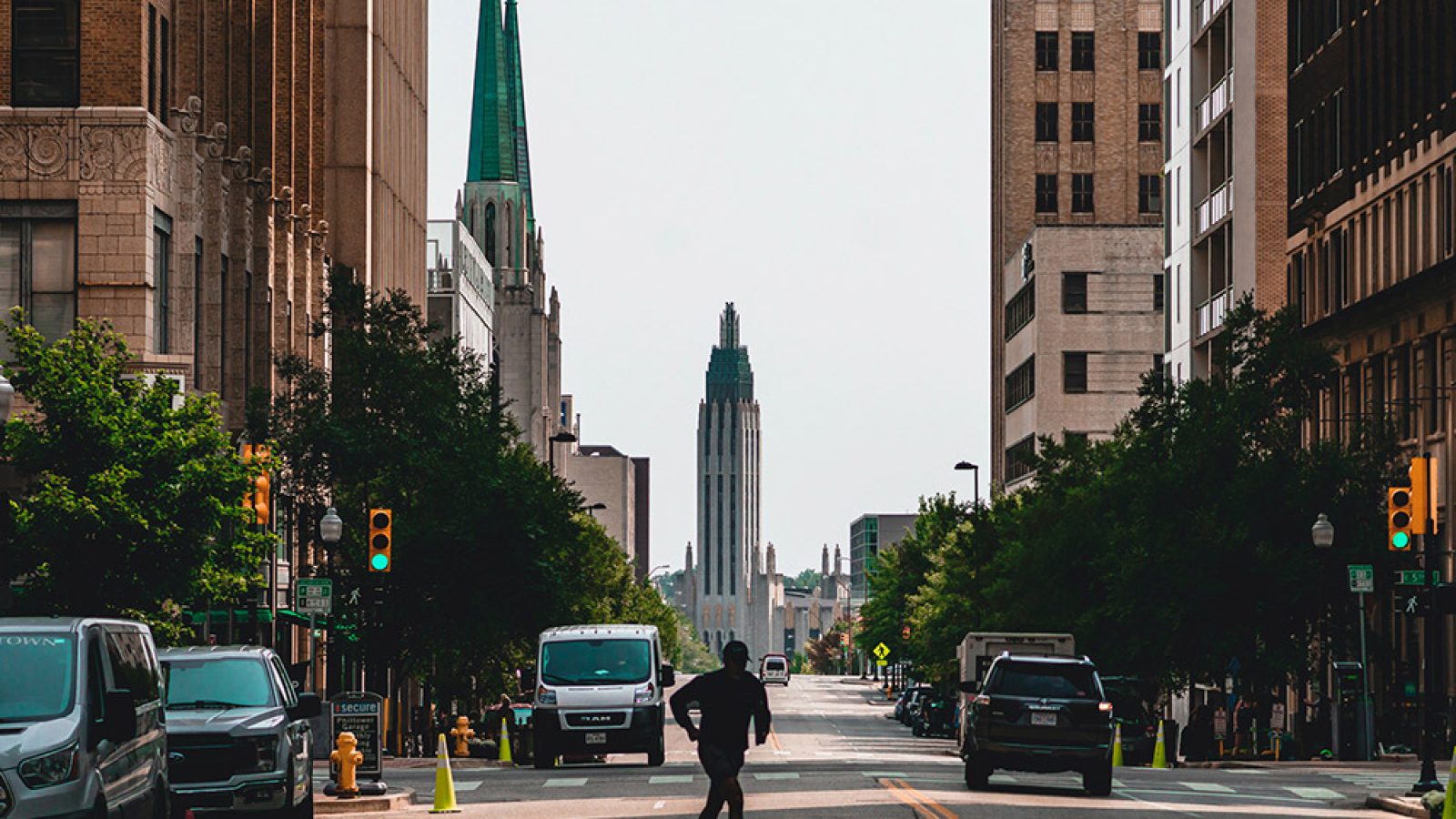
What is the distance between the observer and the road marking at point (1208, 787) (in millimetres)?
34531

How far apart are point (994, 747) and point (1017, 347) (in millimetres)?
96095

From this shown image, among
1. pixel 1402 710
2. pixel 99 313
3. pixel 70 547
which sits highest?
pixel 99 313

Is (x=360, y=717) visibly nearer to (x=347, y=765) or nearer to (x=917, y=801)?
(x=347, y=765)

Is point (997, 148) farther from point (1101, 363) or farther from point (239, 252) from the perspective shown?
point (239, 252)

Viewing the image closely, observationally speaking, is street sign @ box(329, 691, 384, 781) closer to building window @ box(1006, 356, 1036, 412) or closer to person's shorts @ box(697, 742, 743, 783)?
person's shorts @ box(697, 742, 743, 783)

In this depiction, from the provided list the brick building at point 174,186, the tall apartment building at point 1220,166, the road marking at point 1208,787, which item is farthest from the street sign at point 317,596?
the tall apartment building at point 1220,166

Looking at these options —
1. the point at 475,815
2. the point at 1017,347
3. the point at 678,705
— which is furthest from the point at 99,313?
the point at 1017,347

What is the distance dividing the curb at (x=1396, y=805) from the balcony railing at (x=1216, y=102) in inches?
2010

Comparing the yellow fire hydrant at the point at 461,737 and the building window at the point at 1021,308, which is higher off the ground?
the building window at the point at 1021,308

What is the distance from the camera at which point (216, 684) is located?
80.2 ft

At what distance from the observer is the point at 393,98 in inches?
3499

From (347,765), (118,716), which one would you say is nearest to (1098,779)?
(347,765)

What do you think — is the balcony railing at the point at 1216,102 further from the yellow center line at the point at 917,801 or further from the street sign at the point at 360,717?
the street sign at the point at 360,717

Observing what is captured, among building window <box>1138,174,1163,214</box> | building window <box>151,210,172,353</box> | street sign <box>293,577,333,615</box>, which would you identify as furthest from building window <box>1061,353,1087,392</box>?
street sign <box>293,577,333,615</box>
